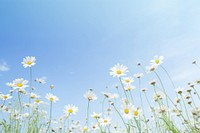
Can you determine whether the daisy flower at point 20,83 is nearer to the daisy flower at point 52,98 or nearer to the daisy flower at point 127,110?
the daisy flower at point 52,98

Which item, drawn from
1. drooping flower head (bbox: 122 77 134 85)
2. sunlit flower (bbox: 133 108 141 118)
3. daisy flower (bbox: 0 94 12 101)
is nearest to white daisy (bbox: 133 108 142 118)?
sunlit flower (bbox: 133 108 141 118)

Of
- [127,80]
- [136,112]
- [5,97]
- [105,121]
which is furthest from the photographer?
[5,97]

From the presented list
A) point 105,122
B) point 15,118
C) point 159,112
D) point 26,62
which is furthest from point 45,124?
point 159,112

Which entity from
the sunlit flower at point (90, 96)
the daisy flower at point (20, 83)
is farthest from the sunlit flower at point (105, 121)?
the daisy flower at point (20, 83)

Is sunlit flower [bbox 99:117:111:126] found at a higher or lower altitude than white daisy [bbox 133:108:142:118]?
higher

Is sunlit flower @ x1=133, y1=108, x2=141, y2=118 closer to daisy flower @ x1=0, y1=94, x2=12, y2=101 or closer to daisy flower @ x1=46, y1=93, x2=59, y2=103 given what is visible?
daisy flower @ x1=46, y1=93, x2=59, y2=103

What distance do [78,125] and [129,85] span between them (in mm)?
1504

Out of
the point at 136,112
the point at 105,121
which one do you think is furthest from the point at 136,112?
the point at 105,121

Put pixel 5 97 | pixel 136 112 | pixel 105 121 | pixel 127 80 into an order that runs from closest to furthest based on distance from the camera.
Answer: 1. pixel 136 112
2. pixel 105 121
3. pixel 127 80
4. pixel 5 97

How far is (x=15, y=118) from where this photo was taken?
4.35m

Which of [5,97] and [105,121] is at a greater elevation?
[5,97]

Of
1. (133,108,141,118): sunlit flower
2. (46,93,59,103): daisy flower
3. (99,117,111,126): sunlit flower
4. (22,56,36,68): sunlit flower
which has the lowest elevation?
(133,108,141,118): sunlit flower

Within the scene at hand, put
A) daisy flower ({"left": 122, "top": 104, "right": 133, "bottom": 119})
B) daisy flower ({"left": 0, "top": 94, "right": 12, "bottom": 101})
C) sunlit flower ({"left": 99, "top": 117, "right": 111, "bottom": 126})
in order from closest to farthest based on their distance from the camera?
daisy flower ({"left": 122, "top": 104, "right": 133, "bottom": 119}) < sunlit flower ({"left": 99, "top": 117, "right": 111, "bottom": 126}) < daisy flower ({"left": 0, "top": 94, "right": 12, "bottom": 101})

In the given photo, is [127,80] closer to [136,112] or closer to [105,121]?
[105,121]
